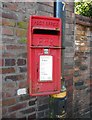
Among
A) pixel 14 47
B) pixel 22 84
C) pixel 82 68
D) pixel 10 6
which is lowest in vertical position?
pixel 22 84

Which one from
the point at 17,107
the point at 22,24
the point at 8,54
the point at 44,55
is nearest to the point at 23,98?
the point at 17,107

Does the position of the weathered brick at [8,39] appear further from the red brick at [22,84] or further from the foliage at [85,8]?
the foliage at [85,8]

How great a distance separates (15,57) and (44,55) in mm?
498

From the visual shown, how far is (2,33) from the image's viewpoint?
113 inches

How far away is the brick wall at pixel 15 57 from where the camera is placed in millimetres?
2914

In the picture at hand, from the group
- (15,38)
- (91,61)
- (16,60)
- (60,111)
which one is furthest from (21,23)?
(91,61)

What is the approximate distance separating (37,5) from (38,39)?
80 centimetres

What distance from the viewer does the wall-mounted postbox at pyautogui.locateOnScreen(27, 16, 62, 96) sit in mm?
2621

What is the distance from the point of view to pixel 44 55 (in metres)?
2.70

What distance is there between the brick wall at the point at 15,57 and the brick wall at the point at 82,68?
3.23ft

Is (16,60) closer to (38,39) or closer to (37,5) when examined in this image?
(38,39)

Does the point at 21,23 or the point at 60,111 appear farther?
the point at 21,23

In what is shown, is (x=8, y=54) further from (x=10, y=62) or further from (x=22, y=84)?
(x=22, y=84)

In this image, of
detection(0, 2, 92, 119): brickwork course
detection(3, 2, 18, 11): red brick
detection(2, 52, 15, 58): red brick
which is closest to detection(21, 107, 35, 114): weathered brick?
detection(0, 2, 92, 119): brickwork course
